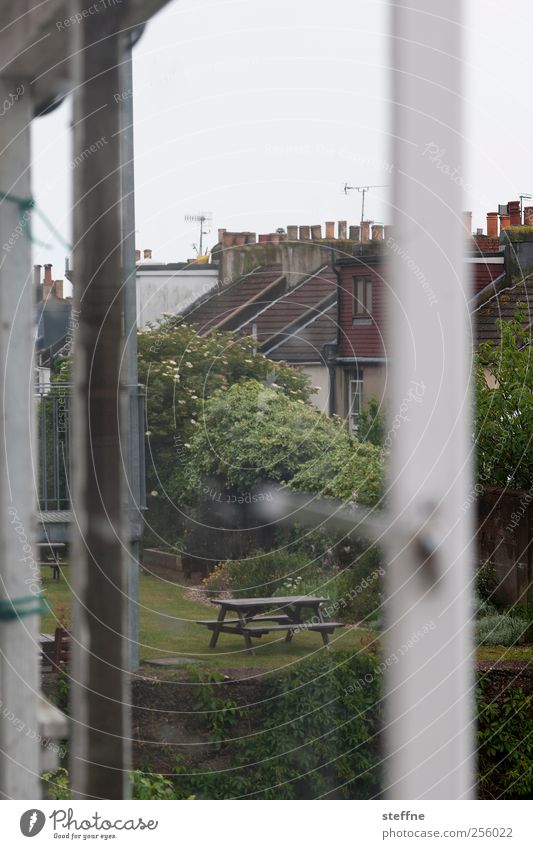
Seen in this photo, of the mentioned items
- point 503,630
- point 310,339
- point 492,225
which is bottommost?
point 503,630

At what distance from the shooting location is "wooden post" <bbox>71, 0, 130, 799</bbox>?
0.87 metres

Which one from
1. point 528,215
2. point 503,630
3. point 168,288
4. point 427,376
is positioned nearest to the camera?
point 427,376

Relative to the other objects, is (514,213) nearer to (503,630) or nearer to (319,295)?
(319,295)

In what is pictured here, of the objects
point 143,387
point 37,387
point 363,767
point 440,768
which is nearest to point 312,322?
point 143,387

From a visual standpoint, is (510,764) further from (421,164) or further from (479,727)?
(421,164)

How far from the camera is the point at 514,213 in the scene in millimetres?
1340

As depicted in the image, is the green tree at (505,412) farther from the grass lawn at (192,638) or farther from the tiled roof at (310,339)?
the tiled roof at (310,339)

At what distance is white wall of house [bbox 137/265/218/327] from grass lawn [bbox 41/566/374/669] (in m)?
0.38

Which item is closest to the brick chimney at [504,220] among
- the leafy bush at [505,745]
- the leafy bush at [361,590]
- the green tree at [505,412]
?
the green tree at [505,412]

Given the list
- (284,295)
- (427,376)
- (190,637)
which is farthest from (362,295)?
(427,376)

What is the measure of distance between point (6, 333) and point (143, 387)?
0.31 metres

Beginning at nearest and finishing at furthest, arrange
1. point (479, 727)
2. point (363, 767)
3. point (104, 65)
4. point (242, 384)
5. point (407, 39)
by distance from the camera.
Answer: point (407, 39)
point (104, 65)
point (242, 384)
point (363, 767)
point (479, 727)

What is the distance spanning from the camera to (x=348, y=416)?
1326 mm

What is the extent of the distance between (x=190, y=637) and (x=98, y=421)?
1.99 ft
